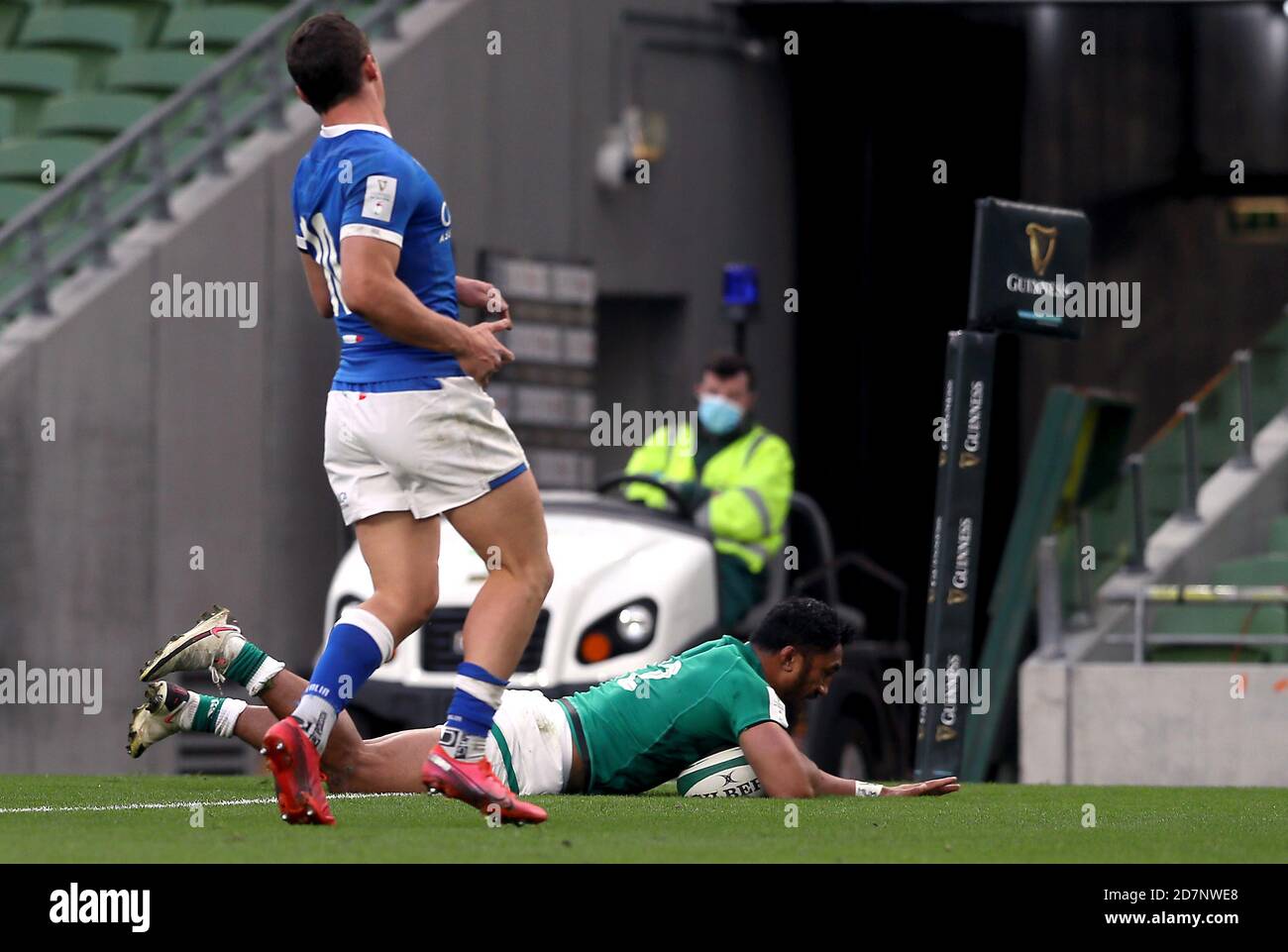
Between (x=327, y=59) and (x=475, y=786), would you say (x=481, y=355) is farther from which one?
(x=475, y=786)

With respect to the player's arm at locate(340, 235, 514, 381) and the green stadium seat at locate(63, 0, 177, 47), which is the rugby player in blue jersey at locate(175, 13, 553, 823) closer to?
the player's arm at locate(340, 235, 514, 381)

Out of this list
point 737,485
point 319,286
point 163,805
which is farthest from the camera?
point 737,485

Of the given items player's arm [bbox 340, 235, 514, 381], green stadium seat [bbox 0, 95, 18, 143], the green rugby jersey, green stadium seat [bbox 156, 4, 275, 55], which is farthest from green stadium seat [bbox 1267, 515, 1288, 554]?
player's arm [bbox 340, 235, 514, 381]

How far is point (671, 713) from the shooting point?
8125 millimetres

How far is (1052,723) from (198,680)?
4428mm

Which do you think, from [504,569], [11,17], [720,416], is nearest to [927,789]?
[504,569]

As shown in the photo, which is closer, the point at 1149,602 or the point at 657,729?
the point at 657,729

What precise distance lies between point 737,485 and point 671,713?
4.21 meters

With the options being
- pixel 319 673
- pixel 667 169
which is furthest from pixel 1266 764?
pixel 319 673

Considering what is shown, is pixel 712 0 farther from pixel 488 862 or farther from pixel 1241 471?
pixel 488 862

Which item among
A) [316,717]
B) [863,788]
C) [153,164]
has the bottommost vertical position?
[863,788]

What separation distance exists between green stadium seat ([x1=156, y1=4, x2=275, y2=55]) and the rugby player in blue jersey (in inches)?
440

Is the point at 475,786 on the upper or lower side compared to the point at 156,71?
Answer: lower

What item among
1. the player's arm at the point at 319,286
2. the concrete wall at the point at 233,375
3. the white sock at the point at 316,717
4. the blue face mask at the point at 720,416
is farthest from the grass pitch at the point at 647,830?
the concrete wall at the point at 233,375
